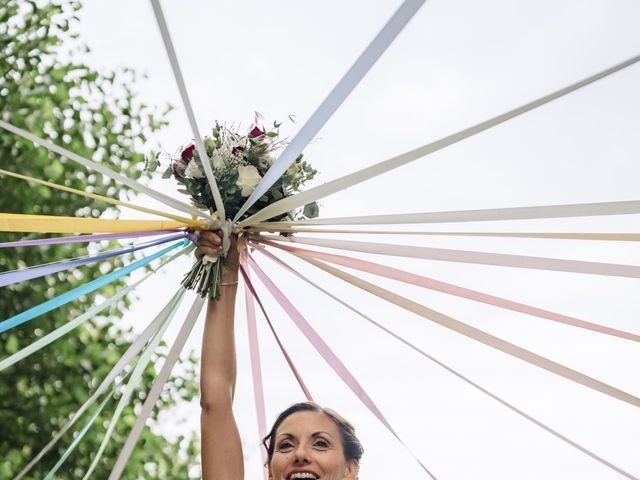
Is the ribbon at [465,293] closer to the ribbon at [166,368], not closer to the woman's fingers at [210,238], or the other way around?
the woman's fingers at [210,238]

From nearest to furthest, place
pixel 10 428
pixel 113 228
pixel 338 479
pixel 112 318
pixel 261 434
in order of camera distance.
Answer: pixel 113 228
pixel 338 479
pixel 261 434
pixel 10 428
pixel 112 318

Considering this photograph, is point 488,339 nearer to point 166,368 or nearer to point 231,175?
point 231,175

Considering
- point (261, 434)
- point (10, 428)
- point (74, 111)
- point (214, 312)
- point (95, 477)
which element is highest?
point (74, 111)

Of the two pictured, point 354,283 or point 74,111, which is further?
point 74,111

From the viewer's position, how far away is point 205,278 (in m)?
3.70

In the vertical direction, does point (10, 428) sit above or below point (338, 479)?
below

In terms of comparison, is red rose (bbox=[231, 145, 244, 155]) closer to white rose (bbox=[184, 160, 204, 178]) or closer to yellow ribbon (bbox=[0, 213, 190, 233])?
white rose (bbox=[184, 160, 204, 178])

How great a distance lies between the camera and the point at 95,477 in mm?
8414

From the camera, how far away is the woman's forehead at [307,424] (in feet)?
12.5

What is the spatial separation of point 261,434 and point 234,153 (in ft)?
5.39

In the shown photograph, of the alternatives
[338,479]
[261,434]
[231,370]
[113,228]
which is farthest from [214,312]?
[261,434]

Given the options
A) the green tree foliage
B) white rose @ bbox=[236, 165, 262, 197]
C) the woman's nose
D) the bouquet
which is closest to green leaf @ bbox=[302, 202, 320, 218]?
the bouquet

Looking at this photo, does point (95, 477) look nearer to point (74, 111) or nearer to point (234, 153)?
point (74, 111)

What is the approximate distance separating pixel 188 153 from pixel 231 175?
0.88 ft
